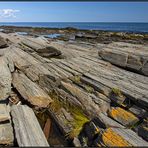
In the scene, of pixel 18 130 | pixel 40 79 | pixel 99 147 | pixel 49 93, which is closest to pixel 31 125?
pixel 18 130

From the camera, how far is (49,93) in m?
14.5

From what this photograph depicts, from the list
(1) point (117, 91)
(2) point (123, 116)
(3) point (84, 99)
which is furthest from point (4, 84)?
(2) point (123, 116)

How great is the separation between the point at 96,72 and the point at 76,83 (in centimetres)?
193

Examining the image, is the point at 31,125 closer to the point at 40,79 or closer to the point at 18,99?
the point at 18,99

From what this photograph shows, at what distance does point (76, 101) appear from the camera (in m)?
13.1

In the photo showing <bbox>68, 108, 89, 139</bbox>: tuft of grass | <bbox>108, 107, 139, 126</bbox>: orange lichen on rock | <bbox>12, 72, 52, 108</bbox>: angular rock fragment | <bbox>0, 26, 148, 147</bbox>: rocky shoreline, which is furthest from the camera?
<bbox>12, 72, 52, 108</bbox>: angular rock fragment

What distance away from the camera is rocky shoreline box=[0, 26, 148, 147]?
1000 centimetres

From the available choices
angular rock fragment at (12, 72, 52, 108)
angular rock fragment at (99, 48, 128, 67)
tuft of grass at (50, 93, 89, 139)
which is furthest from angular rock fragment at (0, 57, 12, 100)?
angular rock fragment at (99, 48, 128, 67)

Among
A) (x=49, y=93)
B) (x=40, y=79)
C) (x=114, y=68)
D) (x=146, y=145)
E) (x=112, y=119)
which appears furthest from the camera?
(x=114, y=68)

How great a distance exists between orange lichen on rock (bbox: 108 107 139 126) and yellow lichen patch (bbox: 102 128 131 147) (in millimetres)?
1255

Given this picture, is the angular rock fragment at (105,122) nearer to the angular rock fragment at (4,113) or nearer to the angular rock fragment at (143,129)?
the angular rock fragment at (143,129)

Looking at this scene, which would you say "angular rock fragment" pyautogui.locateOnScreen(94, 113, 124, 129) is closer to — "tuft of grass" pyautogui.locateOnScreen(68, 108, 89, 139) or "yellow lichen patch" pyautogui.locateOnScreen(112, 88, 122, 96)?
"tuft of grass" pyautogui.locateOnScreen(68, 108, 89, 139)

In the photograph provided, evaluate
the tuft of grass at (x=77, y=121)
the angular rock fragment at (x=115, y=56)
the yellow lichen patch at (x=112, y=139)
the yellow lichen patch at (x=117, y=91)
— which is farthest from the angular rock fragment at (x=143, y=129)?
the angular rock fragment at (x=115, y=56)

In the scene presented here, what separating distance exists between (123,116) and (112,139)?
6.30 feet
